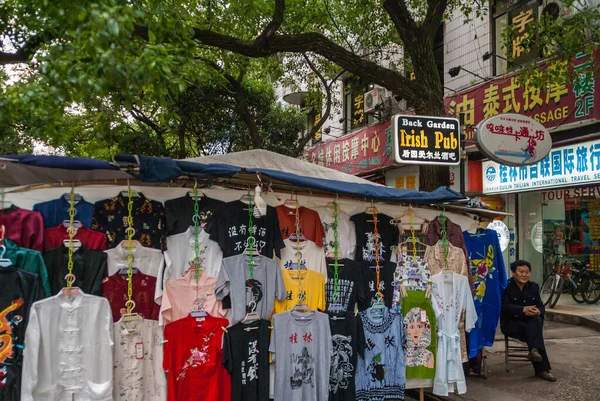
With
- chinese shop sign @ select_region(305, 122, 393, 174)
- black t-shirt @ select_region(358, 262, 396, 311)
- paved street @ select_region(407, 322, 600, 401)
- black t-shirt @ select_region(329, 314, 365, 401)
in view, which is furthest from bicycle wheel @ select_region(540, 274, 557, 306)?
black t-shirt @ select_region(329, 314, 365, 401)

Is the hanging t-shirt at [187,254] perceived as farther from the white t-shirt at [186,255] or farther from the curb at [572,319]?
the curb at [572,319]

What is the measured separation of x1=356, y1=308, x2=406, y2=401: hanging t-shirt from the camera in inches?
188

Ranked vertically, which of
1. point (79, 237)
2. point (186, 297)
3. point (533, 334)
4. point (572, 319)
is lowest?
point (572, 319)

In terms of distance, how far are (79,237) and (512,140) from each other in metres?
5.98

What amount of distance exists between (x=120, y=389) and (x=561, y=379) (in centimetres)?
534

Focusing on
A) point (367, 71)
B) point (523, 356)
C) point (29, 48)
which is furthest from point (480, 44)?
Answer: point (29, 48)

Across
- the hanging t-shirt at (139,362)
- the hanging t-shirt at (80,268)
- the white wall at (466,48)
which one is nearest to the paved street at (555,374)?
the hanging t-shirt at (139,362)

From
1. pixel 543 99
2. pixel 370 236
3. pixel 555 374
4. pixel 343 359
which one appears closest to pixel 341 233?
pixel 370 236

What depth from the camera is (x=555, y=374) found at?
664cm

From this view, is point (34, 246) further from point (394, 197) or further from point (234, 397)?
point (394, 197)

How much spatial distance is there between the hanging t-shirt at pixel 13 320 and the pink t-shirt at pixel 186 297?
955mm

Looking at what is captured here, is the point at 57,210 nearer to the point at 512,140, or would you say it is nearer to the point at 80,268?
the point at 80,268

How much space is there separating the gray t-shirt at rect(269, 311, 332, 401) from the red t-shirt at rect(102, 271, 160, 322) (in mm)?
1049

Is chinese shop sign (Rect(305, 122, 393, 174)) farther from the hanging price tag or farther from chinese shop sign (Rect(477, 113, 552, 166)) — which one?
the hanging price tag
